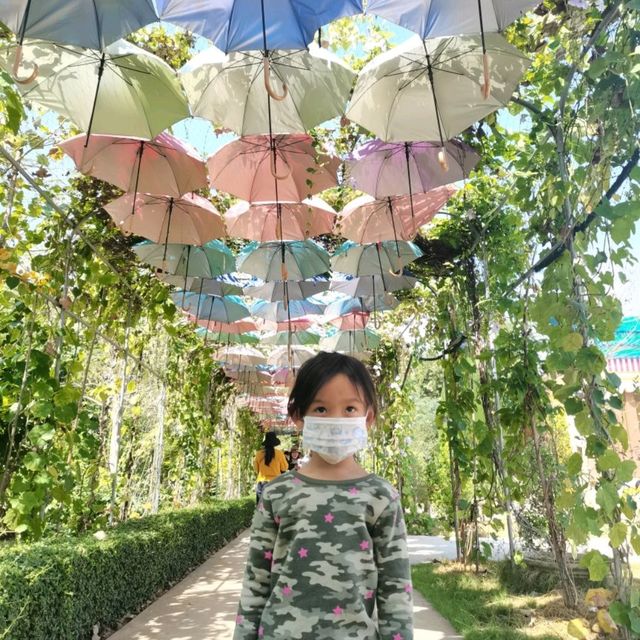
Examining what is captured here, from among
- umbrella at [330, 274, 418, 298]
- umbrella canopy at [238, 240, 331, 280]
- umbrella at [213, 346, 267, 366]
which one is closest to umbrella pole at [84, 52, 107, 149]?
umbrella canopy at [238, 240, 331, 280]

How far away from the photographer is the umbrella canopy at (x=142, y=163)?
369 cm

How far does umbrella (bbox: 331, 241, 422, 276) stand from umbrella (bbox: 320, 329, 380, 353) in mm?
3016

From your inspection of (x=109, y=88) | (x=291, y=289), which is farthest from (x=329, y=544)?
(x=291, y=289)

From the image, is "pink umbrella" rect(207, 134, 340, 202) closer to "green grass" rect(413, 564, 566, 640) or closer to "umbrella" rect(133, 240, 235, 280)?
"umbrella" rect(133, 240, 235, 280)

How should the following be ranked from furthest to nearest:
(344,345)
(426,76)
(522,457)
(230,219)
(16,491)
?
1. (344,345)
2. (230,219)
3. (522,457)
4. (16,491)
5. (426,76)

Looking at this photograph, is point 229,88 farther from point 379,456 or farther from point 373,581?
point 379,456

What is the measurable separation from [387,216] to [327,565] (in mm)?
3674

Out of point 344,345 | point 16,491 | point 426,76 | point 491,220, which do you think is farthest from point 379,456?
point 426,76

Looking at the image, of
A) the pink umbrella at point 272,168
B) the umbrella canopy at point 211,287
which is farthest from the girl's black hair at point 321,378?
the umbrella canopy at point 211,287

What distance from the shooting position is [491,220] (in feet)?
16.5

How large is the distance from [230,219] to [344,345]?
456cm

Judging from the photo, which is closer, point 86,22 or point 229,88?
point 86,22

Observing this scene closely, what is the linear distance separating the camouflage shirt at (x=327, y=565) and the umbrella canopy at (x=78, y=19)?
2.03 metres

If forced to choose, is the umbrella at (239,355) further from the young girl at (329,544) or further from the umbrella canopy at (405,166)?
the young girl at (329,544)
